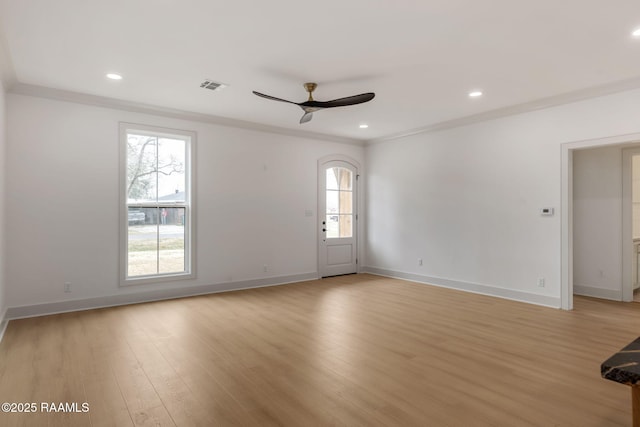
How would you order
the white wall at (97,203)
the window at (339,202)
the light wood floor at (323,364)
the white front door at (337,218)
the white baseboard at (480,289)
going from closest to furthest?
the light wood floor at (323,364)
the white wall at (97,203)
the white baseboard at (480,289)
the white front door at (337,218)
the window at (339,202)

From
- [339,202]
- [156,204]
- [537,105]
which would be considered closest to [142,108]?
[156,204]

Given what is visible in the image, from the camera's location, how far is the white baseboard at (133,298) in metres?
4.43

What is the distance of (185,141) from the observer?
5.73 m

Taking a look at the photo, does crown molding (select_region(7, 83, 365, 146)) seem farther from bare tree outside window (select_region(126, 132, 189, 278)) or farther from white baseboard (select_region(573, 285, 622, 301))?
white baseboard (select_region(573, 285, 622, 301))

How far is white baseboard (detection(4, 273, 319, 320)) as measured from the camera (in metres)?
4.43

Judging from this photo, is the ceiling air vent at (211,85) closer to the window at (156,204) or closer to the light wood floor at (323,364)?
the window at (156,204)

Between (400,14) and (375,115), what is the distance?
289cm

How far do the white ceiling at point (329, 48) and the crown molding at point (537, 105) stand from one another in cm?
3

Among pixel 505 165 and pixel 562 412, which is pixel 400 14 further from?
pixel 505 165

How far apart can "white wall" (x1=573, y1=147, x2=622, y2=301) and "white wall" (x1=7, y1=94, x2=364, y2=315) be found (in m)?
4.92

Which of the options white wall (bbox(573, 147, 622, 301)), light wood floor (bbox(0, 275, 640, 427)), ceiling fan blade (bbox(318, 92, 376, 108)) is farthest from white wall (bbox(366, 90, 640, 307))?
ceiling fan blade (bbox(318, 92, 376, 108))

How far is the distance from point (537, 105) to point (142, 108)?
557 centimetres

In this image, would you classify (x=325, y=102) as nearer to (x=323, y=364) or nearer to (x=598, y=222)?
(x=323, y=364)

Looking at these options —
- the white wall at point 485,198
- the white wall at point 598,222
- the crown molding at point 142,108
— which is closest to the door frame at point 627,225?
the white wall at point 598,222
